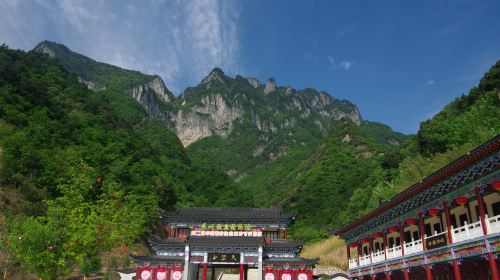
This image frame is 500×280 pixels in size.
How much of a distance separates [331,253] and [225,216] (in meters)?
22.6

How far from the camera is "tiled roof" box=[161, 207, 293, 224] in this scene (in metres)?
36.6

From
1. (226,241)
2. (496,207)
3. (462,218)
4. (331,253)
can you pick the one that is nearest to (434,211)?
(462,218)

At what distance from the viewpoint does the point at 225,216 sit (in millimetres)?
37188

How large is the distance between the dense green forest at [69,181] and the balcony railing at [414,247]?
86.7 ft

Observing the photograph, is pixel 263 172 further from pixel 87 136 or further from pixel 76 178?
pixel 76 178

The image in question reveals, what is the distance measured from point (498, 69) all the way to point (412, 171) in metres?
25.5

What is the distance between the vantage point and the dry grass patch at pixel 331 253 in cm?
4831

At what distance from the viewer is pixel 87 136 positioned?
2813 inches

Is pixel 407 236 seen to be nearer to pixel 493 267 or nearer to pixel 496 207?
pixel 496 207

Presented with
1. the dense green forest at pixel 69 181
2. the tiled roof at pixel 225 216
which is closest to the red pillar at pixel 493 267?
the tiled roof at pixel 225 216

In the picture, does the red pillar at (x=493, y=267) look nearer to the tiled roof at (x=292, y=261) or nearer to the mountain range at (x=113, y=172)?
the tiled roof at (x=292, y=261)

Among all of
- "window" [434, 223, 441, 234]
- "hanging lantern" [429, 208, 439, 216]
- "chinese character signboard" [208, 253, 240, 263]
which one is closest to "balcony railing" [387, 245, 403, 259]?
"window" [434, 223, 441, 234]

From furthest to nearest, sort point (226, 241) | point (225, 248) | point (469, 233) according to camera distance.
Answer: point (226, 241) → point (225, 248) → point (469, 233)

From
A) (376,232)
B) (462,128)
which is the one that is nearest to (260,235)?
(376,232)
